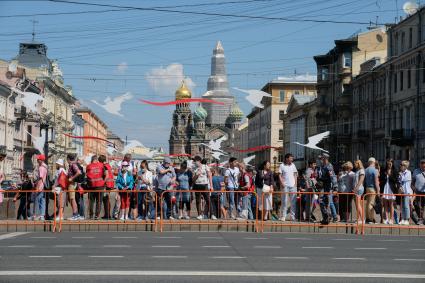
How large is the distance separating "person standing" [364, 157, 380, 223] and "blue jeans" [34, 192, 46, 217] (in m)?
8.38

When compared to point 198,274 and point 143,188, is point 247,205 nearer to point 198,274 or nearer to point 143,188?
point 143,188

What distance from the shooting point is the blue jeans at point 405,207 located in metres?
25.2

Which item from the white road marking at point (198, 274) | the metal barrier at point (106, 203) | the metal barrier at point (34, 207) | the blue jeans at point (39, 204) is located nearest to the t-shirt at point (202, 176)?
the metal barrier at point (106, 203)

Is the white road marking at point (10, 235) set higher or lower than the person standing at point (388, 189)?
lower

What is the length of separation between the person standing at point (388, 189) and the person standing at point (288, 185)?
236cm

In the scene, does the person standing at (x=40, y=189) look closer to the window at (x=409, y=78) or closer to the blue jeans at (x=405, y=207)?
the blue jeans at (x=405, y=207)

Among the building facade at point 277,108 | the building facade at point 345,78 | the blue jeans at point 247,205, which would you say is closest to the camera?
the blue jeans at point 247,205

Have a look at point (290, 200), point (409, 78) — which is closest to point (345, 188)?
point (290, 200)

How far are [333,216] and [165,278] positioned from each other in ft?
41.4

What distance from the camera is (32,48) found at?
115562mm

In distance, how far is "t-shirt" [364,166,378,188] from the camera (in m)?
25.3

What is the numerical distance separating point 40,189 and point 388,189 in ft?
30.3

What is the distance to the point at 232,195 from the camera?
2548 cm

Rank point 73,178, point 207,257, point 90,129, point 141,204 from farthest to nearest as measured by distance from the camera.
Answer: point 90,129, point 141,204, point 73,178, point 207,257
